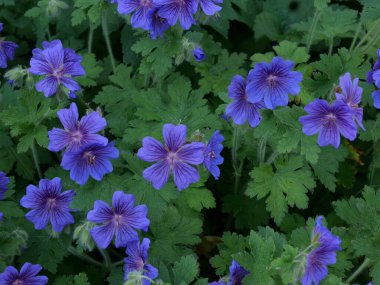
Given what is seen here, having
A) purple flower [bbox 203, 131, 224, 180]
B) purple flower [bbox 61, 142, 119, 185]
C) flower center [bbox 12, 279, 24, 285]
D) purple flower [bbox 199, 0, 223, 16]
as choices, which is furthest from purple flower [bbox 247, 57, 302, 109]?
flower center [bbox 12, 279, 24, 285]

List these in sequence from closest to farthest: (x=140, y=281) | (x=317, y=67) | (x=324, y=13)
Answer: (x=140, y=281), (x=317, y=67), (x=324, y=13)

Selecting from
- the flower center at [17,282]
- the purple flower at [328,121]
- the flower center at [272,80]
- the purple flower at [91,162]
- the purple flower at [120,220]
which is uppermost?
the flower center at [272,80]

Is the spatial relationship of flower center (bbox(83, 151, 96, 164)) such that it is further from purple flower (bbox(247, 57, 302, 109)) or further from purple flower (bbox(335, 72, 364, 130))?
purple flower (bbox(335, 72, 364, 130))

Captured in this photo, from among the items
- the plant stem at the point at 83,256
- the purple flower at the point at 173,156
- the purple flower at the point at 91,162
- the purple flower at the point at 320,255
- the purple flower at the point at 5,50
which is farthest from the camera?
the purple flower at the point at 5,50

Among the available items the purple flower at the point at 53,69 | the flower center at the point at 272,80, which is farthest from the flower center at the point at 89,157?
the flower center at the point at 272,80

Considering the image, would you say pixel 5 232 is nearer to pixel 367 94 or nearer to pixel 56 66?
pixel 56 66

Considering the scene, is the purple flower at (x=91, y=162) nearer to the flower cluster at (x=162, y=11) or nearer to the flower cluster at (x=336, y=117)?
the flower cluster at (x=162, y=11)

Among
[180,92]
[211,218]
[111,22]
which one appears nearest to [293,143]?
[180,92]

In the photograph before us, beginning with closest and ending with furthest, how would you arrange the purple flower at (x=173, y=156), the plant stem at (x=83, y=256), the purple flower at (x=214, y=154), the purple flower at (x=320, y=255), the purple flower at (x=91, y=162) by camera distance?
1. the purple flower at (x=320, y=255)
2. the purple flower at (x=173, y=156)
3. the purple flower at (x=91, y=162)
4. the purple flower at (x=214, y=154)
5. the plant stem at (x=83, y=256)
